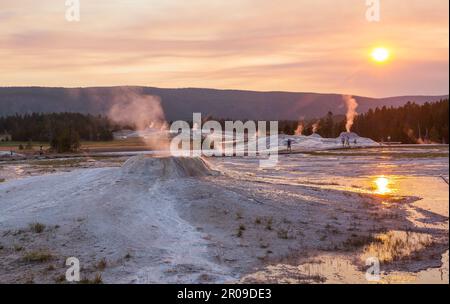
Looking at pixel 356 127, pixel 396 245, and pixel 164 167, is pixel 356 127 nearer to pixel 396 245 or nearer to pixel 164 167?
pixel 164 167

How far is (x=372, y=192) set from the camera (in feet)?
72.2

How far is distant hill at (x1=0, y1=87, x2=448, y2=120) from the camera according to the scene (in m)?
156

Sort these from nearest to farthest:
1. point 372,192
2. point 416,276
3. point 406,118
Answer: point 416,276, point 372,192, point 406,118

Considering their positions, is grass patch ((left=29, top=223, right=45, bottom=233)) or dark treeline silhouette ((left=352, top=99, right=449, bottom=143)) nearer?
grass patch ((left=29, top=223, right=45, bottom=233))

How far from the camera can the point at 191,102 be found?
175m

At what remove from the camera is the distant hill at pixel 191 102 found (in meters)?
156

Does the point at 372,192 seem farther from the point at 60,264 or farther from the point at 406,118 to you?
the point at 406,118

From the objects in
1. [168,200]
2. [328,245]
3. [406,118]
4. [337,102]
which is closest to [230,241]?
[328,245]

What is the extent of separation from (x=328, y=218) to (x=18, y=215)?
870 cm

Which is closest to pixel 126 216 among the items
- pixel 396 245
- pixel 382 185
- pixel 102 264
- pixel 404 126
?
pixel 102 264

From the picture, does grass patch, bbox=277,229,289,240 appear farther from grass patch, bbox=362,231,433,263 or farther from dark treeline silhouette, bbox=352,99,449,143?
dark treeline silhouette, bbox=352,99,449,143

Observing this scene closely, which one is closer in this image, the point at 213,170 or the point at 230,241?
the point at 230,241

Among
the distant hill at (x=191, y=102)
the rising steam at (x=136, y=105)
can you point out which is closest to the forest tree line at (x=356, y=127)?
the rising steam at (x=136, y=105)

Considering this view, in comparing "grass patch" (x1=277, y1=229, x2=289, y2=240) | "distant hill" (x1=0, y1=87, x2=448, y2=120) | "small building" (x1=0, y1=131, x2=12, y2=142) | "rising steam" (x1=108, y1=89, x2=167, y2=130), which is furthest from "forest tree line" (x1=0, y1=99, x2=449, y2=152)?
"distant hill" (x1=0, y1=87, x2=448, y2=120)
